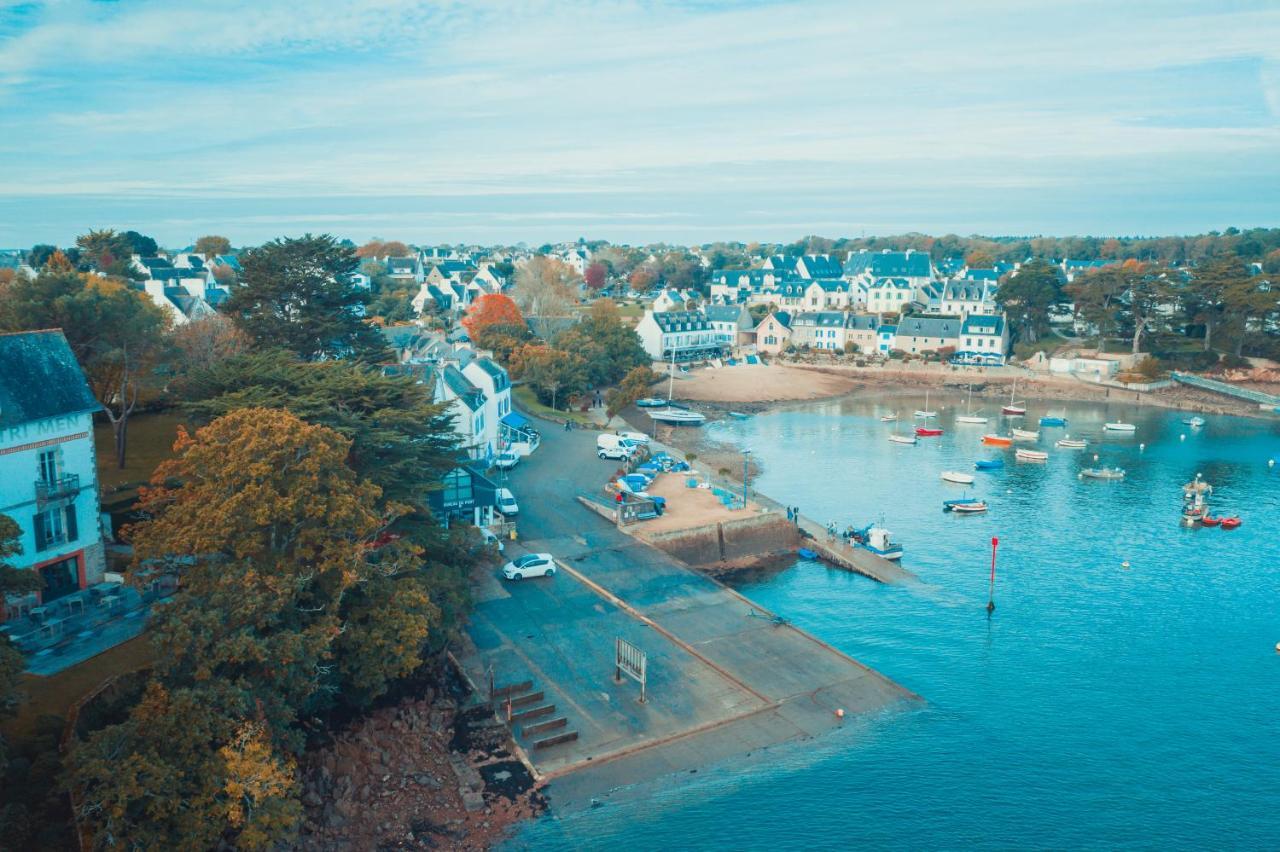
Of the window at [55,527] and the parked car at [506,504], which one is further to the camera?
the parked car at [506,504]

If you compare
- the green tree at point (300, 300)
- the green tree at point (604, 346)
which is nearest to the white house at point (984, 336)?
the green tree at point (604, 346)

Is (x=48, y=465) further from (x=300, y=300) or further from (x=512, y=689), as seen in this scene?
(x=300, y=300)

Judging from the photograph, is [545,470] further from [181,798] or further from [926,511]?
[181,798]

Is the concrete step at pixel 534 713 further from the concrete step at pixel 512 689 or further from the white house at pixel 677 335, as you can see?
the white house at pixel 677 335

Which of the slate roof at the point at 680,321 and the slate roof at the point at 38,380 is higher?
the slate roof at the point at 38,380

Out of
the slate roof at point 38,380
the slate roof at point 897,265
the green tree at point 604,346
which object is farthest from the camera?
the slate roof at point 897,265

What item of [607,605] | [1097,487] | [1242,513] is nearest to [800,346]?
[1097,487]

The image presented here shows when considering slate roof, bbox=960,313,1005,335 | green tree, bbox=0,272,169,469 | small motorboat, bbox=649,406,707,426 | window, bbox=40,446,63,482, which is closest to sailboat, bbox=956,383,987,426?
slate roof, bbox=960,313,1005,335
